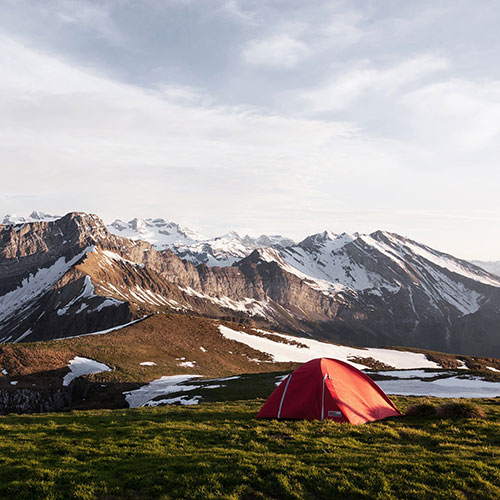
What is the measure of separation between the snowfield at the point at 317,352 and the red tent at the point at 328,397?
3136 inches

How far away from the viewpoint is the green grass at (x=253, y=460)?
39.5 feet

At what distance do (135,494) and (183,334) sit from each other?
88856mm

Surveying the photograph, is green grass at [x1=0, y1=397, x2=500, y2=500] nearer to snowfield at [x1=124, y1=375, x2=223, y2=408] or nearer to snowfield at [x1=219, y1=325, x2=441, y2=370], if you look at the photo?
snowfield at [x1=124, y1=375, x2=223, y2=408]

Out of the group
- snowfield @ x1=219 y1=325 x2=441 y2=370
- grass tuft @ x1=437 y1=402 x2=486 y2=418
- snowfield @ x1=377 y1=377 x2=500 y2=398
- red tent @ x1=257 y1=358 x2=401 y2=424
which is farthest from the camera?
snowfield @ x1=219 y1=325 x2=441 y2=370

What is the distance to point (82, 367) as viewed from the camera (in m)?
65.9

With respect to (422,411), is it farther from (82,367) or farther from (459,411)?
(82,367)

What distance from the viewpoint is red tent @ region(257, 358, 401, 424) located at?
71.4 ft

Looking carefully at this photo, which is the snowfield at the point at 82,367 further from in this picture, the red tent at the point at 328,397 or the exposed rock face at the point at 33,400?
the red tent at the point at 328,397

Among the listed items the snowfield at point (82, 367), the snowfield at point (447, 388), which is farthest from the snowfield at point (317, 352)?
the snowfield at point (447, 388)

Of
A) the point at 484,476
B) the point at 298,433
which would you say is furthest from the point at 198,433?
the point at 484,476

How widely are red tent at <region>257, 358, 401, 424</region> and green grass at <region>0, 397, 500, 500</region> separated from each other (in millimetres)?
1217

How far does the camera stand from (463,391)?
4444cm

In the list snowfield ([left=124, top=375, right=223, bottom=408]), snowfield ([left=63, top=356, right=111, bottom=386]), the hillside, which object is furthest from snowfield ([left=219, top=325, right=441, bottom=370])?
snowfield ([left=124, top=375, right=223, bottom=408])

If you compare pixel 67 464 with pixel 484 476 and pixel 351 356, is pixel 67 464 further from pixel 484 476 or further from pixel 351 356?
pixel 351 356
